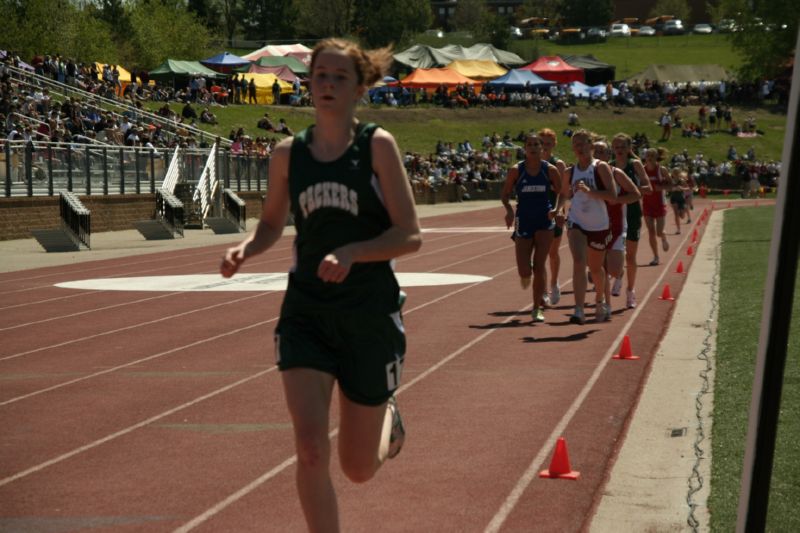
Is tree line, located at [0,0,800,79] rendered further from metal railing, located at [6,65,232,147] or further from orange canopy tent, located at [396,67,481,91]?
metal railing, located at [6,65,232,147]

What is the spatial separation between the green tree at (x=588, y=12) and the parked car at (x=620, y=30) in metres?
9.72

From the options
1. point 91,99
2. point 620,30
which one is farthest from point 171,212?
point 620,30

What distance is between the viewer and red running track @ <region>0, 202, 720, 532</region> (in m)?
6.61

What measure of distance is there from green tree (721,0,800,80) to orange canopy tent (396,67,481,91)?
1593cm

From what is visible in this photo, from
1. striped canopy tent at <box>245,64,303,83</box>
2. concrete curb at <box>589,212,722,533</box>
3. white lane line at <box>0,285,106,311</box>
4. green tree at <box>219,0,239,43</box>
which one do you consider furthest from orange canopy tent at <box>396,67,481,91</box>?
green tree at <box>219,0,239,43</box>

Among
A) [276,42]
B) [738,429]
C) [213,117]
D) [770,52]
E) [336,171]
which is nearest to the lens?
[336,171]

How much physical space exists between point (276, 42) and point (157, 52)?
34.8 metres

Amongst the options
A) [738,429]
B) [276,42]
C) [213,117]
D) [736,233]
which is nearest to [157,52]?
[276,42]

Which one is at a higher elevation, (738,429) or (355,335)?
(355,335)

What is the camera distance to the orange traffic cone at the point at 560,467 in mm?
7203

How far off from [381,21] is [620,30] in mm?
33597

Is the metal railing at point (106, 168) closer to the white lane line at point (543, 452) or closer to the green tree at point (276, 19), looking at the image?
the white lane line at point (543, 452)

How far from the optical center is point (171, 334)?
14.0 m

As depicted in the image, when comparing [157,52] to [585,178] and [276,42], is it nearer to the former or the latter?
[276,42]
